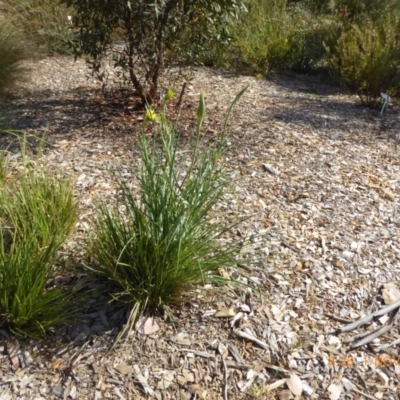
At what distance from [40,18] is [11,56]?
1806 millimetres

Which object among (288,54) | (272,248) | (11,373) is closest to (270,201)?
(272,248)

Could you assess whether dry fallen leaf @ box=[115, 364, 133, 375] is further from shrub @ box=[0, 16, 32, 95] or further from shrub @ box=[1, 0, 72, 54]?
shrub @ box=[1, 0, 72, 54]

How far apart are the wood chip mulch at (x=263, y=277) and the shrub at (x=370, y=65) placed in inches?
23.4

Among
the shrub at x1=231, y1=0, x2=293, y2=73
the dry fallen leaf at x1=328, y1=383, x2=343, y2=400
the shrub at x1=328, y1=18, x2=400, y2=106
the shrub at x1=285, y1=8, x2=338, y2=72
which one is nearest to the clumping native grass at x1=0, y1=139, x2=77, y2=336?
the dry fallen leaf at x1=328, y1=383, x2=343, y2=400

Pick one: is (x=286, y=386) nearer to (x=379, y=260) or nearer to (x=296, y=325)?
(x=296, y=325)

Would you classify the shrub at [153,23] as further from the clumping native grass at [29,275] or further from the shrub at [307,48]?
the shrub at [307,48]

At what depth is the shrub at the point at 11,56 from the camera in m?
4.80

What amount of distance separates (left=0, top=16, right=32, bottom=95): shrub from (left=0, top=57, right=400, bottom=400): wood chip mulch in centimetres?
30

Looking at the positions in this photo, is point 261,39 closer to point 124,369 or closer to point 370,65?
point 370,65

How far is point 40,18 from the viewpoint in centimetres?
655

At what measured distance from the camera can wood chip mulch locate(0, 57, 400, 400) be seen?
2045 mm

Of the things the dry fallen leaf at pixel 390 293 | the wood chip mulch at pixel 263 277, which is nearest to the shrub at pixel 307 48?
the wood chip mulch at pixel 263 277

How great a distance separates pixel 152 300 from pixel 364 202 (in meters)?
1.68

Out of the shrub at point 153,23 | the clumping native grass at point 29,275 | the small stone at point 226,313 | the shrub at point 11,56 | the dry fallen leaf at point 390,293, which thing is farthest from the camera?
the shrub at point 11,56
